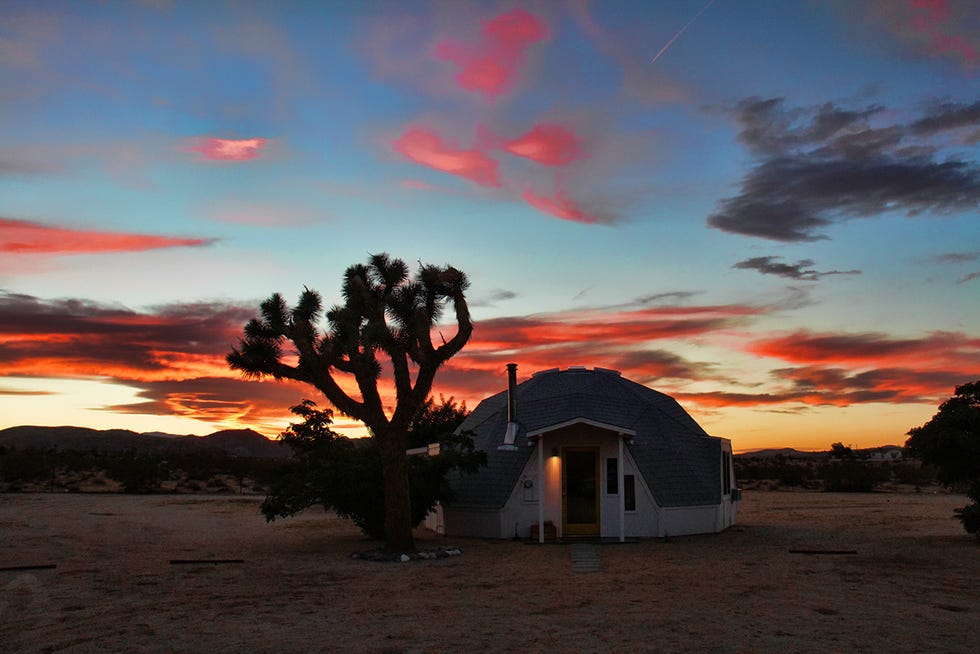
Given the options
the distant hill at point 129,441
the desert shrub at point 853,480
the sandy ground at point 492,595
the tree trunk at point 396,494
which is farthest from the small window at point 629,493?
the distant hill at point 129,441

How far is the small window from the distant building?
3cm

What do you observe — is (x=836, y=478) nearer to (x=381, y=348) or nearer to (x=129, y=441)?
(x=381, y=348)

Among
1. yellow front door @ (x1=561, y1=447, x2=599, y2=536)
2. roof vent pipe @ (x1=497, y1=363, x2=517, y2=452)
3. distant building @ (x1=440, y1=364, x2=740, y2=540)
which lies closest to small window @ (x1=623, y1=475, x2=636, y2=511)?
distant building @ (x1=440, y1=364, x2=740, y2=540)

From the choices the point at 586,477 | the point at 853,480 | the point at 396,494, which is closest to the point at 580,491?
the point at 586,477

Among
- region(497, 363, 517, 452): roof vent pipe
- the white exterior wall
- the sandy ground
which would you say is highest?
region(497, 363, 517, 452): roof vent pipe

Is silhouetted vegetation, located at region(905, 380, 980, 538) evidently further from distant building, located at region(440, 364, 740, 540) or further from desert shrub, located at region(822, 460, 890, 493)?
desert shrub, located at region(822, 460, 890, 493)

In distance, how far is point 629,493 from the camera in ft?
74.8

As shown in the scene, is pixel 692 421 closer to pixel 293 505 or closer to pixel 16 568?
pixel 293 505

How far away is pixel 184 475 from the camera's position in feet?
193

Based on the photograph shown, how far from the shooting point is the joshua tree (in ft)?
60.8

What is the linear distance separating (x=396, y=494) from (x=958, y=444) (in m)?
13.8

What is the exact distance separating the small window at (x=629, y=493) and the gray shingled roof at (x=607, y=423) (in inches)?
18.4

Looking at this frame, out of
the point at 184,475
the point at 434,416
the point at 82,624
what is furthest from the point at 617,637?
the point at 184,475

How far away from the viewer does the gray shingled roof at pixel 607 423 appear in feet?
76.4
